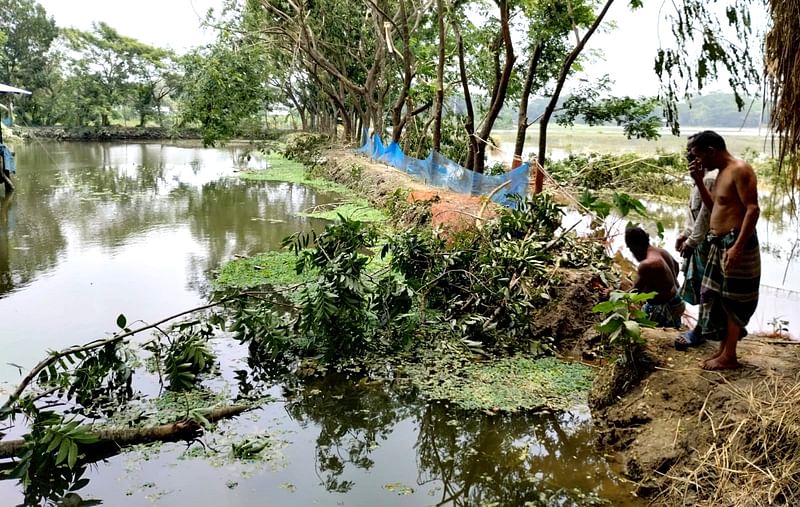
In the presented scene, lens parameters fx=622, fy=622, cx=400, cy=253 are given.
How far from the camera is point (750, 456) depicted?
3.00m

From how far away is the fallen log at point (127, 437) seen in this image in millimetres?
3640

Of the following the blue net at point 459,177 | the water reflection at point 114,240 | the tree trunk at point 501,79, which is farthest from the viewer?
the tree trunk at point 501,79

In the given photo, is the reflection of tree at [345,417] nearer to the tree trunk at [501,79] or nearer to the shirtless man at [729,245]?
the shirtless man at [729,245]

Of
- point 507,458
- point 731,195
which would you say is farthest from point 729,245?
point 507,458

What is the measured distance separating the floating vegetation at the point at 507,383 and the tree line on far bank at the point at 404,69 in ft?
7.27

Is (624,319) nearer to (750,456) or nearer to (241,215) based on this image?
(750,456)

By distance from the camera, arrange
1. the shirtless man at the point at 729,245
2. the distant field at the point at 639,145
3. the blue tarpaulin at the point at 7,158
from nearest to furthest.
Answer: the shirtless man at the point at 729,245 → the blue tarpaulin at the point at 7,158 → the distant field at the point at 639,145

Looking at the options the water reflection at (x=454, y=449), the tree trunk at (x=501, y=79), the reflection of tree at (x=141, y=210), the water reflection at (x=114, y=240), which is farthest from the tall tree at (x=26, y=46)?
the water reflection at (x=454, y=449)

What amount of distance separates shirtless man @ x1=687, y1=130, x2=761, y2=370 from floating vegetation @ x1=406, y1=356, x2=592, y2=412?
1192mm

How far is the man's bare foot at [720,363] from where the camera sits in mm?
3602

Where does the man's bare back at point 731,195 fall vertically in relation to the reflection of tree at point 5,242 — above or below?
above

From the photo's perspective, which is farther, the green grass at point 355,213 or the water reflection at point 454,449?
the green grass at point 355,213

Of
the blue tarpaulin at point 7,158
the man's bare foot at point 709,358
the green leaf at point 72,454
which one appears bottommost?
the green leaf at point 72,454

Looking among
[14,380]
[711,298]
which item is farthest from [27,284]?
[711,298]
